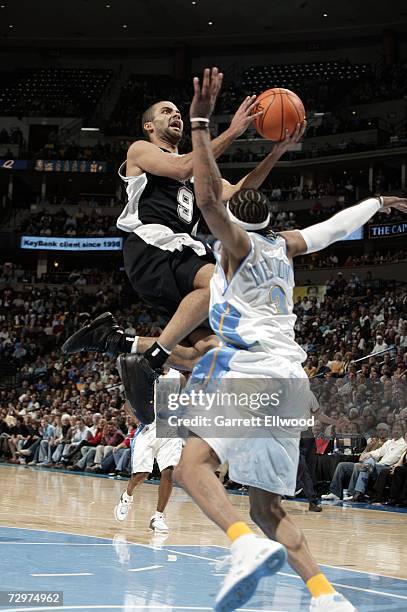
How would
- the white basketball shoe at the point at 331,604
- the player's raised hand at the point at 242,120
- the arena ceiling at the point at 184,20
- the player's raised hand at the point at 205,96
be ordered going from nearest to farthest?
the white basketball shoe at the point at 331,604 → the player's raised hand at the point at 205,96 → the player's raised hand at the point at 242,120 → the arena ceiling at the point at 184,20

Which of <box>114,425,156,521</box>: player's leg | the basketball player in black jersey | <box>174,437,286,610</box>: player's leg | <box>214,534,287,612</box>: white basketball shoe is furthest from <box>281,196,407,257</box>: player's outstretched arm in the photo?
<box>114,425,156,521</box>: player's leg

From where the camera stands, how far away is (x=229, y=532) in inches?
150

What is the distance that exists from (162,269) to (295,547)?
2.33 m

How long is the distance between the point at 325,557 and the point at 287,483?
3.84m

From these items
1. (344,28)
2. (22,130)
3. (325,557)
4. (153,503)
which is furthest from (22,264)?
(325,557)

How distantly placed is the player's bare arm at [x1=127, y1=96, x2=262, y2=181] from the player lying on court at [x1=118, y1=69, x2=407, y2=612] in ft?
2.38

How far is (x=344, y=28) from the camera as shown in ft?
119

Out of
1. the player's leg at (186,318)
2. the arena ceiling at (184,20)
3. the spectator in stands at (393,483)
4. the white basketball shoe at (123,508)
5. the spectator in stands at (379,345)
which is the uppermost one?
the arena ceiling at (184,20)

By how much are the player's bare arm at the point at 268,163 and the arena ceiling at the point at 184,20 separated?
30.2m

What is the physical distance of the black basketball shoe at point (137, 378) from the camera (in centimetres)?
552

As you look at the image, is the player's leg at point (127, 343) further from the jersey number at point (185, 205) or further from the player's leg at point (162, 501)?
the player's leg at point (162, 501)

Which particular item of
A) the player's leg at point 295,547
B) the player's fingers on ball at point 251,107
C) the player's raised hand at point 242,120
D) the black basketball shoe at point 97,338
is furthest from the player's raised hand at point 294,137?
the player's leg at point 295,547

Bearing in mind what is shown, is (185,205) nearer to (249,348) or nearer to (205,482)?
(249,348)

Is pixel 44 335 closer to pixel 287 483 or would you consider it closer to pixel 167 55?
pixel 167 55
